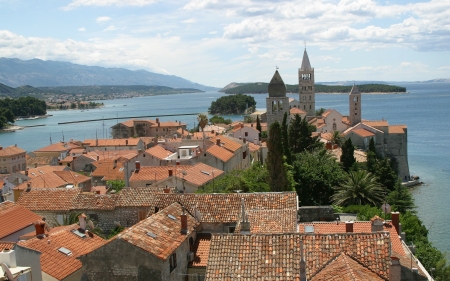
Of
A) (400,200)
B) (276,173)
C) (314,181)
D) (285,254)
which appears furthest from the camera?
(314,181)

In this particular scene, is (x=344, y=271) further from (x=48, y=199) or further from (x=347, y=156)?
(x=347, y=156)

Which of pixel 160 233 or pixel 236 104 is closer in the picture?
pixel 160 233

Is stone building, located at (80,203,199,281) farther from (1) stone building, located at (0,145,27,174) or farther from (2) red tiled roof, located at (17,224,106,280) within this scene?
(1) stone building, located at (0,145,27,174)

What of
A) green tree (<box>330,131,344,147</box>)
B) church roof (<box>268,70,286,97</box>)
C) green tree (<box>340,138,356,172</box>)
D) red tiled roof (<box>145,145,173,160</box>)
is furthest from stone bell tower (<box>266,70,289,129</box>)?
red tiled roof (<box>145,145,173,160</box>)

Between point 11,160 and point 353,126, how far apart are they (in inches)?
1590

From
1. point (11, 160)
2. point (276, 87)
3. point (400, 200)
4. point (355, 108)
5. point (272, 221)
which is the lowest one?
point (11, 160)

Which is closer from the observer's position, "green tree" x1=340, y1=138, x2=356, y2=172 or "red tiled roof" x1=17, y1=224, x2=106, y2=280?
"red tiled roof" x1=17, y1=224, x2=106, y2=280

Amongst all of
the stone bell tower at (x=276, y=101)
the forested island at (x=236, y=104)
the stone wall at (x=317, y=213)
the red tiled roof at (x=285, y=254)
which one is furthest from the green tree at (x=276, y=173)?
the forested island at (x=236, y=104)

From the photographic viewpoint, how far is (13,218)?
17.6 meters

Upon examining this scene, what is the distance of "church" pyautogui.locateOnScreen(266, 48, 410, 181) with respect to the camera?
49.3 meters

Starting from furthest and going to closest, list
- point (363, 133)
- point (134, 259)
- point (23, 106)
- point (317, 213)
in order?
point (23, 106), point (363, 133), point (317, 213), point (134, 259)

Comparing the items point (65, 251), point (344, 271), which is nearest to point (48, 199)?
point (65, 251)

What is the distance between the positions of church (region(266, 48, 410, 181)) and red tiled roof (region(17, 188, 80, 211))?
29.6 m

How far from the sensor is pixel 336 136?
5312cm
